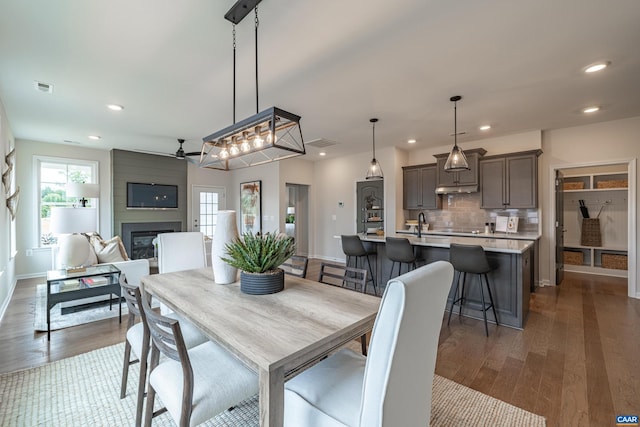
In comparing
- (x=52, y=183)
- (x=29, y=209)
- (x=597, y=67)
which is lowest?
(x=29, y=209)

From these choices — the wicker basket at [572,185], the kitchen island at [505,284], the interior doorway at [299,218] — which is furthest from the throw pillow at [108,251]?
the wicker basket at [572,185]

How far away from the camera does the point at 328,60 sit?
8.26 feet

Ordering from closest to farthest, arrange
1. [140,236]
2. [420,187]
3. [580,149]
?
[580,149], [420,187], [140,236]

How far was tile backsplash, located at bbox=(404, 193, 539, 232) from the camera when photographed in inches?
193

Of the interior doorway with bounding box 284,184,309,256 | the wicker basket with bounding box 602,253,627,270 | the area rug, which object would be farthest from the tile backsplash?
the area rug

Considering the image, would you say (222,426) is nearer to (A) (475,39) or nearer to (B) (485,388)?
(B) (485,388)

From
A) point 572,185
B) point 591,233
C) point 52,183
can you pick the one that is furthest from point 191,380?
point 591,233

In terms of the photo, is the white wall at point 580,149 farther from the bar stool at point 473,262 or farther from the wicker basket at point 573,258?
the bar stool at point 473,262

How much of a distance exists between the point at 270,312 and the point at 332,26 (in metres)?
2.01

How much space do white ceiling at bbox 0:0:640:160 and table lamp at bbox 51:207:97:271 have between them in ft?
4.54

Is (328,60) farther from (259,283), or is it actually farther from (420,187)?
(420,187)

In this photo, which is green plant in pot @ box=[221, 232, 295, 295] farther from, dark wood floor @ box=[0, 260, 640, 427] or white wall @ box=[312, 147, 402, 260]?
white wall @ box=[312, 147, 402, 260]

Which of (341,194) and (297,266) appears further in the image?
(341,194)

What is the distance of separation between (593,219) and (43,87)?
8.92 metres
